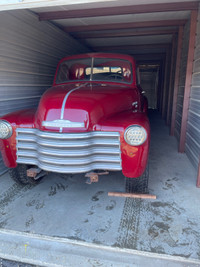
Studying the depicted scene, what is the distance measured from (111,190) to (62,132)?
3.99 feet

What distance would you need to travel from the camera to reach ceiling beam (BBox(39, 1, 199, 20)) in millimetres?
3875

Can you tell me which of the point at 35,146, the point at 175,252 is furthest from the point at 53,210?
the point at 175,252

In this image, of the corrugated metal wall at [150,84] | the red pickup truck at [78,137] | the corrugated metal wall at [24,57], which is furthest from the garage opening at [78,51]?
the corrugated metal wall at [150,84]

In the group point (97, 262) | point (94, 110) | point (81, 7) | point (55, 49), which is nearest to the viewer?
point (97, 262)

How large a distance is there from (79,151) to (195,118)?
253 centimetres

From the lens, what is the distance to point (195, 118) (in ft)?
12.3

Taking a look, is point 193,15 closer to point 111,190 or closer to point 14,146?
point 111,190

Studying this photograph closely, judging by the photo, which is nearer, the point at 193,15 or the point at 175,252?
the point at 175,252

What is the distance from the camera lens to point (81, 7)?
4.06m

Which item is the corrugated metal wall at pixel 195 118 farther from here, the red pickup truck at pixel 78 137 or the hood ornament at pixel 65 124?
the hood ornament at pixel 65 124

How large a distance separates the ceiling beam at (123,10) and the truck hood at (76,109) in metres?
2.20

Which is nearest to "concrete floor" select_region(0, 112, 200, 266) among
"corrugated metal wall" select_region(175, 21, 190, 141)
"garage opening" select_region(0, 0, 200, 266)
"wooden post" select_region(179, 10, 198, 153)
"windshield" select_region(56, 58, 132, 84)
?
"garage opening" select_region(0, 0, 200, 266)

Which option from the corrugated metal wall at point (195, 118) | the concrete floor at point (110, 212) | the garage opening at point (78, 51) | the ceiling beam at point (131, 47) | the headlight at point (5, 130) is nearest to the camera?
the concrete floor at point (110, 212)

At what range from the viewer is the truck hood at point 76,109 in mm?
2256
